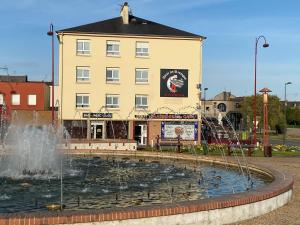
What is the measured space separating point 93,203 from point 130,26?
→ 150 feet

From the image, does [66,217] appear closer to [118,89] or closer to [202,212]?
[202,212]

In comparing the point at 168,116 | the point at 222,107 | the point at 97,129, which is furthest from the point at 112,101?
the point at 222,107

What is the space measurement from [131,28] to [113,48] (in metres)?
3.81

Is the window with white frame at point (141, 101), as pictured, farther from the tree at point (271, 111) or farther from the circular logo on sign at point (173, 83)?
the tree at point (271, 111)

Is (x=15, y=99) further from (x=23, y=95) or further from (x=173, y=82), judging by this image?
(x=173, y=82)

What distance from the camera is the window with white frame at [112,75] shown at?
5284 centimetres

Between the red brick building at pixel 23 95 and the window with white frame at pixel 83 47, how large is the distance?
1346cm

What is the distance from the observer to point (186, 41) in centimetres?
5388

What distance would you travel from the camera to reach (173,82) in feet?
174

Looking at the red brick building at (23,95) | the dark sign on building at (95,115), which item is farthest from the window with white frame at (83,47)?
the red brick building at (23,95)

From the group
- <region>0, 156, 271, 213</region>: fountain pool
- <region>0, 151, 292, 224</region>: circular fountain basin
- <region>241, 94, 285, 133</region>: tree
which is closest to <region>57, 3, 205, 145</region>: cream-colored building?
Answer: <region>0, 151, 292, 224</region>: circular fountain basin

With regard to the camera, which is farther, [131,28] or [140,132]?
[131,28]

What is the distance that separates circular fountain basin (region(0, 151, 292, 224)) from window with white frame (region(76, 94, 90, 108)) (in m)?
28.9

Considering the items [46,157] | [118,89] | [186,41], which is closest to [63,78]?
[118,89]
